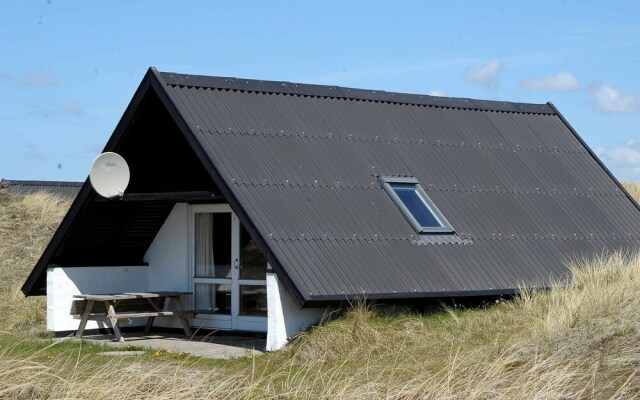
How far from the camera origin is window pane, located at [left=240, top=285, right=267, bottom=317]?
1780 centimetres

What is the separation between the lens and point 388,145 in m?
18.8

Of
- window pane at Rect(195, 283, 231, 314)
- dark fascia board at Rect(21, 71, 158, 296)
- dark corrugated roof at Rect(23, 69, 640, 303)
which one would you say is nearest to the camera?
dark corrugated roof at Rect(23, 69, 640, 303)

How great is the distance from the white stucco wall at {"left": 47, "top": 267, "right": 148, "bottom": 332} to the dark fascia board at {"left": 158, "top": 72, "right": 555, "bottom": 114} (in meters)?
3.84

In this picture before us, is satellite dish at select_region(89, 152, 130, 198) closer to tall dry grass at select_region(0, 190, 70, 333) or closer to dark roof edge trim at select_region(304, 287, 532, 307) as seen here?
tall dry grass at select_region(0, 190, 70, 333)

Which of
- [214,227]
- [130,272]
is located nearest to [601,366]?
[214,227]

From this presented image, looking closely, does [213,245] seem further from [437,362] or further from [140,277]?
[437,362]

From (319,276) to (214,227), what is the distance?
418 centimetres

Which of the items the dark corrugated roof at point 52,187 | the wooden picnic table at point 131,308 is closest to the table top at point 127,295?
the wooden picnic table at point 131,308

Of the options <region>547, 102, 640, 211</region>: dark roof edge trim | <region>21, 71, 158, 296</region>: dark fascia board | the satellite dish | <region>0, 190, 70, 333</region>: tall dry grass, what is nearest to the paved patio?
<region>21, 71, 158, 296</region>: dark fascia board

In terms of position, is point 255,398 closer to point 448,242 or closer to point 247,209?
point 247,209

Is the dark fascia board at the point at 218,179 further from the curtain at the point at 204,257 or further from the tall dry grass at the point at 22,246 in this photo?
the tall dry grass at the point at 22,246

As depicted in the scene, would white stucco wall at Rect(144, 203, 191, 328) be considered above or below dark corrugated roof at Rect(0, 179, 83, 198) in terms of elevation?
below

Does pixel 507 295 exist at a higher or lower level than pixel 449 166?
lower

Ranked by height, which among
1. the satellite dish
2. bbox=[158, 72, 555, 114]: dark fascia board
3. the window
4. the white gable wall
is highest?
bbox=[158, 72, 555, 114]: dark fascia board
